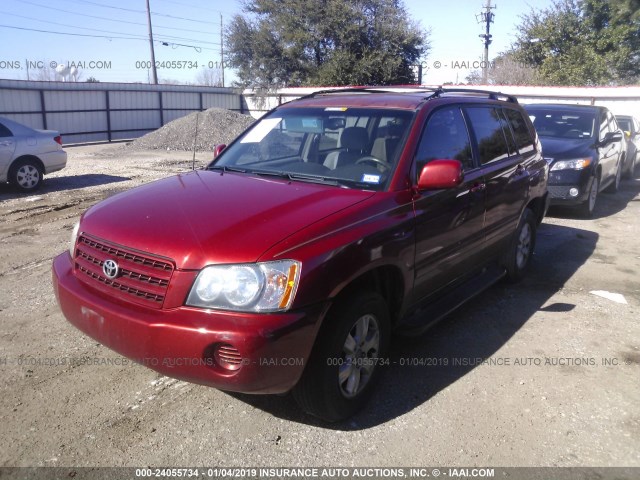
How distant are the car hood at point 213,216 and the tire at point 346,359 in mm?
564

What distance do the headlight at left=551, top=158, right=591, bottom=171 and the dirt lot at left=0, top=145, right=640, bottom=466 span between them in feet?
12.1

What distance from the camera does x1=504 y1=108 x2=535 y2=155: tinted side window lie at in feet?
17.9

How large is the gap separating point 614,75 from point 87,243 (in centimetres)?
3088

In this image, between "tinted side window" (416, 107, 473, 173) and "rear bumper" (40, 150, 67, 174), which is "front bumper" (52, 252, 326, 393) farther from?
"rear bumper" (40, 150, 67, 174)

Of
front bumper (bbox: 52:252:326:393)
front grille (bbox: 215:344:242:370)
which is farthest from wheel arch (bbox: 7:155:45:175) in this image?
front grille (bbox: 215:344:242:370)

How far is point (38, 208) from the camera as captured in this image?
9.18 m

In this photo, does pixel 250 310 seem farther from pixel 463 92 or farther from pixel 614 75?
pixel 614 75

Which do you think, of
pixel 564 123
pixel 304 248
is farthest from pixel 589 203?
pixel 304 248

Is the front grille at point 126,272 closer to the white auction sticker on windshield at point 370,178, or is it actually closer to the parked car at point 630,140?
the white auction sticker on windshield at point 370,178

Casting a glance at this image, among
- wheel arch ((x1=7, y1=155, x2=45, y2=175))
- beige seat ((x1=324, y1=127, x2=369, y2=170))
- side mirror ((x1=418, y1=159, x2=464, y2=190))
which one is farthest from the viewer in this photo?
wheel arch ((x1=7, y1=155, x2=45, y2=175))

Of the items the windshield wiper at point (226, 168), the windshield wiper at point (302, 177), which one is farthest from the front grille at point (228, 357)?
the windshield wiper at point (226, 168)

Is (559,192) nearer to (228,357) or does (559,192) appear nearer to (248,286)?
(248,286)

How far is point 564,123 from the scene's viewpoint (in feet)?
32.7

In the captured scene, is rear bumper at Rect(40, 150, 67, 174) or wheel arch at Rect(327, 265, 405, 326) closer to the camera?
wheel arch at Rect(327, 265, 405, 326)
